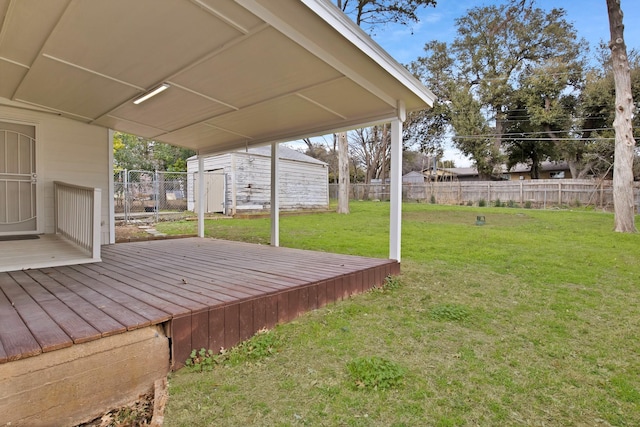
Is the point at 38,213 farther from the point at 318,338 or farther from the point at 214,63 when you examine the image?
the point at 318,338

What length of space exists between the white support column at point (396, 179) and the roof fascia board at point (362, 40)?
0.36 meters

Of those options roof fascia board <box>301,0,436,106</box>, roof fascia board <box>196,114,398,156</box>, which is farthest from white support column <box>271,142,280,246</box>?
roof fascia board <box>301,0,436,106</box>

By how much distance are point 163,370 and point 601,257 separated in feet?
23.0

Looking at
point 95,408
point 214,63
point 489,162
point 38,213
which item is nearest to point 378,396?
point 95,408

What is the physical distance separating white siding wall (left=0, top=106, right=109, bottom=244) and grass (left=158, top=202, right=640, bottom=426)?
4.75 metres

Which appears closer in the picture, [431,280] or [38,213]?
[431,280]

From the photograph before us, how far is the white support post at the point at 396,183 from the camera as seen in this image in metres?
4.19

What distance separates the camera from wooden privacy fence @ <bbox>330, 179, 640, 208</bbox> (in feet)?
54.0

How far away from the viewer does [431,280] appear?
178 inches

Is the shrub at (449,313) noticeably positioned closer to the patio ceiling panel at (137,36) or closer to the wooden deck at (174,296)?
the wooden deck at (174,296)

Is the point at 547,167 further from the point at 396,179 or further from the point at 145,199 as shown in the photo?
the point at 396,179

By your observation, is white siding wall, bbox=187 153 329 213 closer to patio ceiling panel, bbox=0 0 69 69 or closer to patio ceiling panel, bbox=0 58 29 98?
patio ceiling panel, bbox=0 58 29 98

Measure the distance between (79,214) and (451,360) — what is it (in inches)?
179

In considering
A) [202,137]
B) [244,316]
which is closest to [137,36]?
[244,316]
